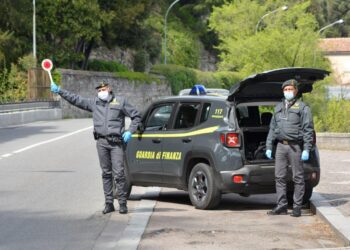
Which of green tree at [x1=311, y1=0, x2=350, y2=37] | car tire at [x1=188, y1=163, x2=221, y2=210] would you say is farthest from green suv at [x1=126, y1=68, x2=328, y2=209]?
green tree at [x1=311, y1=0, x2=350, y2=37]

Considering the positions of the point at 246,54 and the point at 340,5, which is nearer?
the point at 246,54

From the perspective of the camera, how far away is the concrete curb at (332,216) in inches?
359

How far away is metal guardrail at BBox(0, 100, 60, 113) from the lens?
3687 cm

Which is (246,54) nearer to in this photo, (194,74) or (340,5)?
(194,74)

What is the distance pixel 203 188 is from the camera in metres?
11.7

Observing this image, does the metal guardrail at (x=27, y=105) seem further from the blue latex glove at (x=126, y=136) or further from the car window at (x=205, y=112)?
the blue latex glove at (x=126, y=136)

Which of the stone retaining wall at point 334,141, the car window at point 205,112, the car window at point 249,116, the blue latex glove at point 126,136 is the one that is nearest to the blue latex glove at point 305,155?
the car window at point 249,116

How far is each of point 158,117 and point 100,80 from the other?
39.1 metres

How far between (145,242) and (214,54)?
86.1 meters

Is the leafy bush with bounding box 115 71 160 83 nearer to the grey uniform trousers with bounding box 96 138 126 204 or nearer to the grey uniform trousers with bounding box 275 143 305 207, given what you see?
the grey uniform trousers with bounding box 96 138 126 204

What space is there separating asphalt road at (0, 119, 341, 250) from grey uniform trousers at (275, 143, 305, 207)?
0.26 meters

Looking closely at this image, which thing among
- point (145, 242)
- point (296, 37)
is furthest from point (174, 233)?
point (296, 37)

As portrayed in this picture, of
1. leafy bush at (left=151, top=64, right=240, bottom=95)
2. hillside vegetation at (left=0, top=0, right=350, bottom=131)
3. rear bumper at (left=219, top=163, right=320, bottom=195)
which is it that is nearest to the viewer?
rear bumper at (left=219, top=163, right=320, bottom=195)

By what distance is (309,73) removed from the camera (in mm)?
11836
